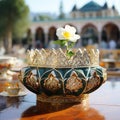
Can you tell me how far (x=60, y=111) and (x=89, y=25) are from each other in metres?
22.8

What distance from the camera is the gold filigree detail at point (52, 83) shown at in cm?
142

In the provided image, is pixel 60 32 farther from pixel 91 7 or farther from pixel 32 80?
pixel 91 7

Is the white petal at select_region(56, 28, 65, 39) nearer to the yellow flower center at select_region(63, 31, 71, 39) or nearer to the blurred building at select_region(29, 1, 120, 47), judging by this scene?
the yellow flower center at select_region(63, 31, 71, 39)

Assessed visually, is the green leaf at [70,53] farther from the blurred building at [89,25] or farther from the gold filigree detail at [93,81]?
the blurred building at [89,25]

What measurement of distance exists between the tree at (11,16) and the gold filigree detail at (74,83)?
18.9 metres

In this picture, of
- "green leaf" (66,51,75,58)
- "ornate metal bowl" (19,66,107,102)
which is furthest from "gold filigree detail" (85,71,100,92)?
"green leaf" (66,51,75,58)

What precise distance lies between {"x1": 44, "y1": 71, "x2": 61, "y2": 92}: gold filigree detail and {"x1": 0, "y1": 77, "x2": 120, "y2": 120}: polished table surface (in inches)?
3.4

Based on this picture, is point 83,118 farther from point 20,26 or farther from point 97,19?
point 97,19

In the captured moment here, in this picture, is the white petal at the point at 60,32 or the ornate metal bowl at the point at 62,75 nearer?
the ornate metal bowl at the point at 62,75

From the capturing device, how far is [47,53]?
1479 mm

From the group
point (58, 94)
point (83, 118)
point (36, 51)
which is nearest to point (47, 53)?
point (36, 51)

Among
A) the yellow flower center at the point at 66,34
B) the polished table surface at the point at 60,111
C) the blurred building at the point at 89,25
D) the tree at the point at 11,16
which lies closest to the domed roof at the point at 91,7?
the blurred building at the point at 89,25

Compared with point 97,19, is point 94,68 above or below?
below

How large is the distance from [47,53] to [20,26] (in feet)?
64.0
